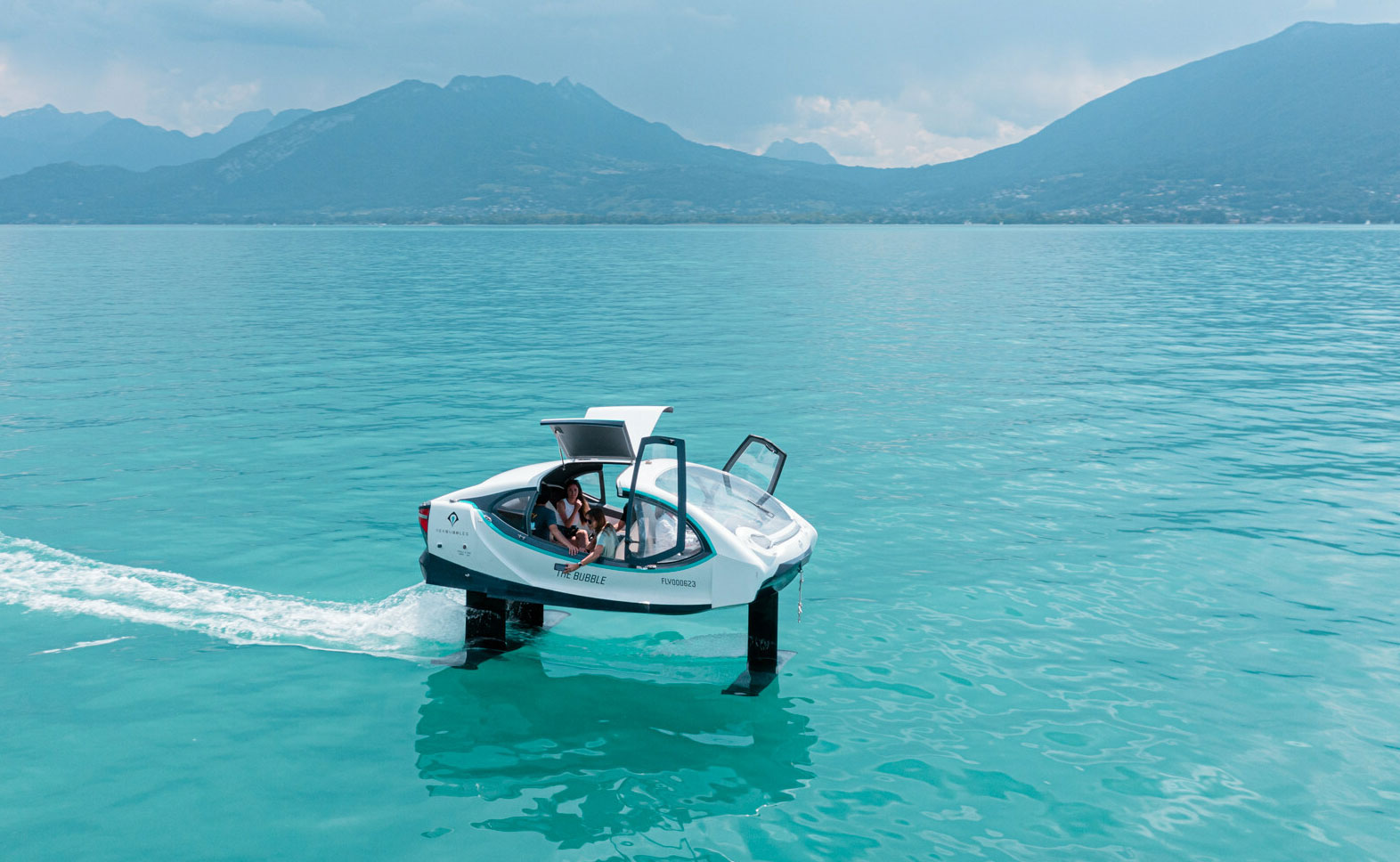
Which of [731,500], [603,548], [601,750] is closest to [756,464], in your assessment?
[731,500]

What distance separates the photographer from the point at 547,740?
12.2 meters

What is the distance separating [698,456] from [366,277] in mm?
72035

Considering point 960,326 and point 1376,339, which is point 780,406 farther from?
point 1376,339

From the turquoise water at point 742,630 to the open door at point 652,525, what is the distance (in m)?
1.93

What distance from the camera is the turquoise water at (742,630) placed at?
35.0 ft

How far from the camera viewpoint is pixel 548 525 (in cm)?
1388

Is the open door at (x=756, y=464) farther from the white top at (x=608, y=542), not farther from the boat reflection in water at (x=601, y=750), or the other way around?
the boat reflection in water at (x=601, y=750)

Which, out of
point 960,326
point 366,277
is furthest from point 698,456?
point 366,277

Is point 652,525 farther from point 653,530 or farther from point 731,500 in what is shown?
point 731,500

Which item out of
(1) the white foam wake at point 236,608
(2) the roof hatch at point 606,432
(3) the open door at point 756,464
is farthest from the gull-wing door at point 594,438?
(1) the white foam wake at point 236,608

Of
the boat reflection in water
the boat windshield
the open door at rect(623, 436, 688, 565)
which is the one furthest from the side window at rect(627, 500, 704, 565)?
the boat reflection in water

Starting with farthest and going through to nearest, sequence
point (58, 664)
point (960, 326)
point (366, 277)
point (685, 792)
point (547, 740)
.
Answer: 1. point (366, 277)
2. point (960, 326)
3. point (58, 664)
4. point (547, 740)
5. point (685, 792)

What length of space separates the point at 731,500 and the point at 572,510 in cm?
234

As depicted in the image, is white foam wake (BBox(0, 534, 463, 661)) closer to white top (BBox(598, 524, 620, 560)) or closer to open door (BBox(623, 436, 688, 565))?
white top (BBox(598, 524, 620, 560))
